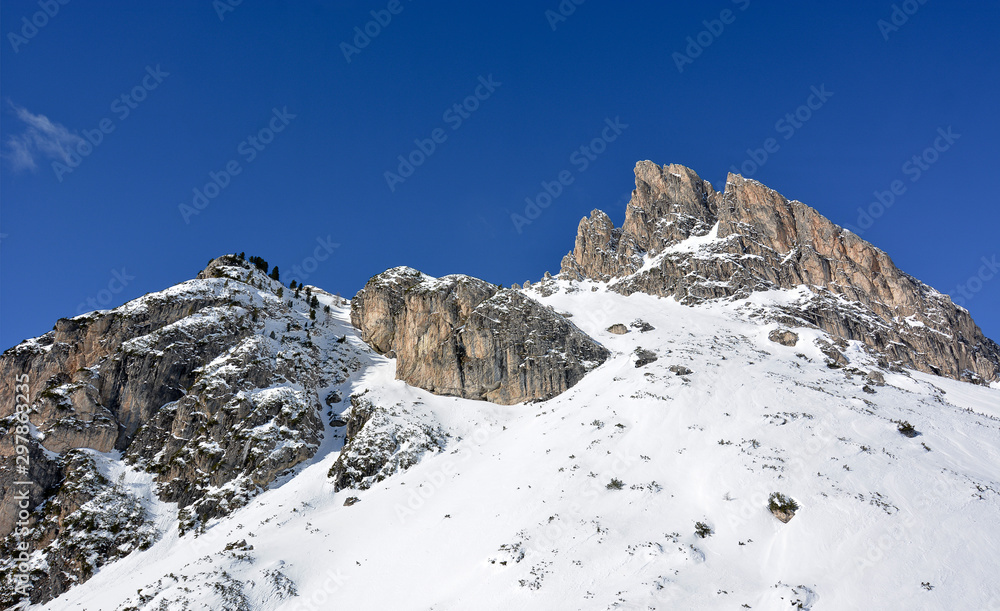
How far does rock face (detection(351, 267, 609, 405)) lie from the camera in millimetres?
72062

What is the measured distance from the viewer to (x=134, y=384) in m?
63.3

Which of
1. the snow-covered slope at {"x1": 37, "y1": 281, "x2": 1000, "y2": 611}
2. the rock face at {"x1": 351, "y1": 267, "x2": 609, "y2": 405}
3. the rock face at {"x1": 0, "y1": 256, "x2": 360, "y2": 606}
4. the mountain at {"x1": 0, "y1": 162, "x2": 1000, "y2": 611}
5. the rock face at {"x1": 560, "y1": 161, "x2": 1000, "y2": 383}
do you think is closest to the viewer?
the snow-covered slope at {"x1": 37, "y1": 281, "x2": 1000, "y2": 611}

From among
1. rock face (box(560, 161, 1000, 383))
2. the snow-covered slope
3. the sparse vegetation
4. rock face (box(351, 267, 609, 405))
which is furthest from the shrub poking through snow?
rock face (box(560, 161, 1000, 383))

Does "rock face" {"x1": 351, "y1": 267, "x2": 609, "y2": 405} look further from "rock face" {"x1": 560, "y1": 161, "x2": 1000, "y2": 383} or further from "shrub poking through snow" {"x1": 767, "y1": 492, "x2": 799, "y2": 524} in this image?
"rock face" {"x1": 560, "y1": 161, "x2": 1000, "y2": 383}

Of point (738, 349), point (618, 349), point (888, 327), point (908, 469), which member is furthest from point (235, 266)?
point (888, 327)

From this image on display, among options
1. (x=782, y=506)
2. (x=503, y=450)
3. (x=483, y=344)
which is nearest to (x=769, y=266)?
(x=483, y=344)

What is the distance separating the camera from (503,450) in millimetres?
53969

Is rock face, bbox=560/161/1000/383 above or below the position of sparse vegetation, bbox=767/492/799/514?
above

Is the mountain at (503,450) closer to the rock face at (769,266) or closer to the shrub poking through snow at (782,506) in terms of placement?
the shrub poking through snow at (782,506)

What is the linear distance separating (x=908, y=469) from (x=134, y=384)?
80253 mm

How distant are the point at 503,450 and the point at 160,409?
143 ft

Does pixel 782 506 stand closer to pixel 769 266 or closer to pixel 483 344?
pixel 483 344

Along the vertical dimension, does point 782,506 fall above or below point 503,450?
below

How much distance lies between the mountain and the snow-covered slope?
0.21 meters
